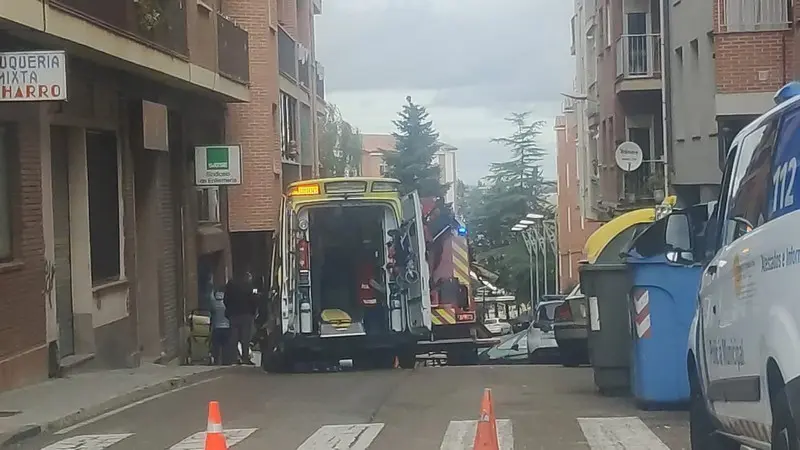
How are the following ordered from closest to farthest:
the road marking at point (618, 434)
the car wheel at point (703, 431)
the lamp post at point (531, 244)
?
1. the car wheel at point (703, 431)
2. the road marking at point (618, 434)
3. the lamp post at point (531, 244)

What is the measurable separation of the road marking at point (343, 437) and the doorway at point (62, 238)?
24.1 ft

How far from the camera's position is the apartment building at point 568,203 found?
60406 mm

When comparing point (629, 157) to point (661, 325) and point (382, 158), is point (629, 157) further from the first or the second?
point (382, 158)

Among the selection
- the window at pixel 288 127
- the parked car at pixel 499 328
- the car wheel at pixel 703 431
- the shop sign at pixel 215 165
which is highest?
the window at pixel 288 127

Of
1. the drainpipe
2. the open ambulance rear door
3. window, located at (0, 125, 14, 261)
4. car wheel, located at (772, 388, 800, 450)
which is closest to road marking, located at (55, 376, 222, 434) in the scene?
window, located at (0, 125, 14, 261)

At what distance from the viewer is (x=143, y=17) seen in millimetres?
18734

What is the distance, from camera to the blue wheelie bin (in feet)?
40.5

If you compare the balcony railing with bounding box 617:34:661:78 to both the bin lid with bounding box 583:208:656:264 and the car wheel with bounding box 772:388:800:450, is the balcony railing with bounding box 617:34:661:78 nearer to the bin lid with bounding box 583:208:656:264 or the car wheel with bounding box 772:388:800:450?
the bin lid with bounding box 583:208:656:264

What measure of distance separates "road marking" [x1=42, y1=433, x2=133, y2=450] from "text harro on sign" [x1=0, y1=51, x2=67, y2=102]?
11.8ft

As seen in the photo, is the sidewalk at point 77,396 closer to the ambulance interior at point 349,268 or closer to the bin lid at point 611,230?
the ambulance interior at point 349,268

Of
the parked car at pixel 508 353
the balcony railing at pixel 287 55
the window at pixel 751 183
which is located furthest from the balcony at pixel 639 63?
the window at pixel 751 183

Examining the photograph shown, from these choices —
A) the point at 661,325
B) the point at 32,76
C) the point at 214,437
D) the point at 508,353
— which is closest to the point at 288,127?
the point at 508,353

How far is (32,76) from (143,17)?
536 cm

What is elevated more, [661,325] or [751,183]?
[751,183]
